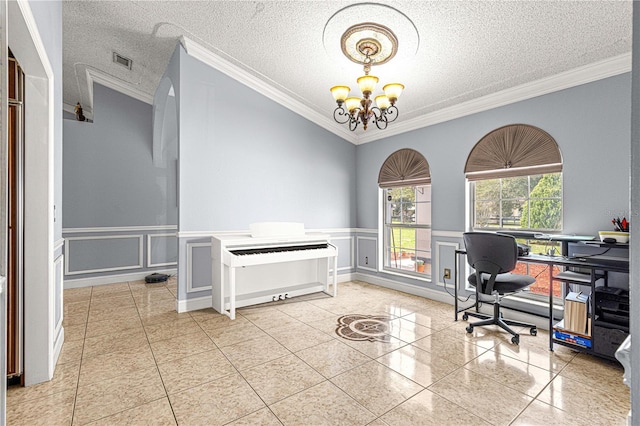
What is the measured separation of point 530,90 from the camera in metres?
3.21

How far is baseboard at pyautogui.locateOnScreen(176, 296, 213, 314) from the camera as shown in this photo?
3.62m

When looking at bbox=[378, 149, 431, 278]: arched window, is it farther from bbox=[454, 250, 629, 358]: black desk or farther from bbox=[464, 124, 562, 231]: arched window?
bbox=[454, 250, 629, 358]: black desk

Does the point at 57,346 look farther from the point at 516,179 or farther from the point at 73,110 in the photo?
the point at 73,110

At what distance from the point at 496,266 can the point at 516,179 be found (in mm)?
1214

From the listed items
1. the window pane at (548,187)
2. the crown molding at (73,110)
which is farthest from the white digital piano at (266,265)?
the crown molding at (73,110)

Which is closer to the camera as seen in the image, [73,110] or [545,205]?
[545,205]

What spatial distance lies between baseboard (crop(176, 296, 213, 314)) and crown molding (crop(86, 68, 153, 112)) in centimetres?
366

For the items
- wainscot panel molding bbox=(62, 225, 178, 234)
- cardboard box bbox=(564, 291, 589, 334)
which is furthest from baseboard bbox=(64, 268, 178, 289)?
cardboard box bbox=(564, 291, 589, 334)

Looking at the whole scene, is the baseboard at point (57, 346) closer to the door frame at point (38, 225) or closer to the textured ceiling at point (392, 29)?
the door frame at point (38, 225)

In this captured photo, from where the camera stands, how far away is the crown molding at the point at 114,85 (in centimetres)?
475

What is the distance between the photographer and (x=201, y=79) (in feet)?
12.3

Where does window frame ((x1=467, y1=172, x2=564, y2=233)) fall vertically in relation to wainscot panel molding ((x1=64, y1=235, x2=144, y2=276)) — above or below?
above

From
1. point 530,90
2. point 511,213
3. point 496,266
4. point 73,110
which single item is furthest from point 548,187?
point 73,110

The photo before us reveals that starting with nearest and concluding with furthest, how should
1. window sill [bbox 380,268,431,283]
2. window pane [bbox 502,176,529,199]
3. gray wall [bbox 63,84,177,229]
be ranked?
window pane [bbox 502,176,529,199] → window sill [bbox 380,268,431,283] → gray wall [bbox 63,84,177,229]
